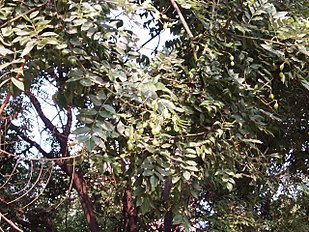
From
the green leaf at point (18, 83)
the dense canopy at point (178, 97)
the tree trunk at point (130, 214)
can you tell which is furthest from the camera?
the tree trunk at point (130, 214)

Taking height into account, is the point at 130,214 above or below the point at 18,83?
above

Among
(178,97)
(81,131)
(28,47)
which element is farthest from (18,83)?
(178,97)

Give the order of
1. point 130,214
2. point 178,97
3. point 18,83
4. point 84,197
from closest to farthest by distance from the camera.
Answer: point 18,83 < point 178,97 < point 130,214 < point 84,197

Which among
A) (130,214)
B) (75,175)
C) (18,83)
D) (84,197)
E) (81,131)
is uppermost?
(75,175)

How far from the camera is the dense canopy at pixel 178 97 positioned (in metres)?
1.32

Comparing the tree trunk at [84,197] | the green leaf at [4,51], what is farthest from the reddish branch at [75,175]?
the green leaf at [4,51]

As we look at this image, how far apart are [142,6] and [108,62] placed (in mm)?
196

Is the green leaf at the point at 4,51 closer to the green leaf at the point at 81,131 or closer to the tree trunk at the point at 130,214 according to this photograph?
the green leaf at the point at 81,131

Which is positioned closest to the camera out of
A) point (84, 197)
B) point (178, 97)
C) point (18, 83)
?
point (18, 83)

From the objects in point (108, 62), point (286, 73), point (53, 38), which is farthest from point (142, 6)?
point (286, 73)

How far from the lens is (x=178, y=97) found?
67.6 inches

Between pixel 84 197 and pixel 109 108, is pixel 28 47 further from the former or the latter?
pixel 84 197

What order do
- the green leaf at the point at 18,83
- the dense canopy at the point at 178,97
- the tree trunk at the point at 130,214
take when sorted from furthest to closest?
the tree trunk at the point at 130,214, the dense canopy at the point at 178,97, the green leaf at the point at 18,83

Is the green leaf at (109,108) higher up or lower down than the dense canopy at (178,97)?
lower down
